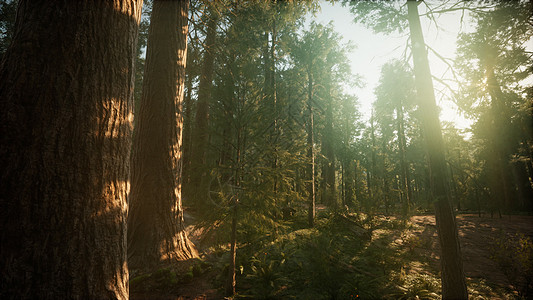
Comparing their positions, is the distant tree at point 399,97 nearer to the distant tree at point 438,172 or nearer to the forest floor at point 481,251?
the forest floor at point 481,251

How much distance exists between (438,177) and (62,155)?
6.28m

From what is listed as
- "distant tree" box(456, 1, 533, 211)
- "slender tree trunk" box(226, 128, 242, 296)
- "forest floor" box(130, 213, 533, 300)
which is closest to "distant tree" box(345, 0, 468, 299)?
"forest floor" box(130, 213, 533, 300)

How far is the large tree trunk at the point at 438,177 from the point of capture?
4.11 meters

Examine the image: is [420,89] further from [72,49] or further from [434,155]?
[72,49]

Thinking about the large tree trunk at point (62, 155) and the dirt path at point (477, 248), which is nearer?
the large tree trunk at point (62, 155)

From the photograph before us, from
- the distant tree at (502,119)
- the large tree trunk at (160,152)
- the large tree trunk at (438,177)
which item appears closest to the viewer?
the large tree trunk at (438,177)

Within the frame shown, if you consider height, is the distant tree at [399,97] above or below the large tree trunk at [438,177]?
above

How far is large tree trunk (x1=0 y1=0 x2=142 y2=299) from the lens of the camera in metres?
1.35

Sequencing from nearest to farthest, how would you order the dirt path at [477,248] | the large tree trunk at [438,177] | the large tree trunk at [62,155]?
the large tree trunk at [62,155], the large tree trunk at [438,177], the dirt path at [477,248]

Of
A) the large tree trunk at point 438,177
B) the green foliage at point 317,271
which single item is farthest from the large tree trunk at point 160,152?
the large tree trunk at point 438,177

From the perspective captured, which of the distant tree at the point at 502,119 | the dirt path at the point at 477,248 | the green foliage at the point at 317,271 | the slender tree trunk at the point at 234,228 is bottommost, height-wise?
the dirt path at the point at 477,248

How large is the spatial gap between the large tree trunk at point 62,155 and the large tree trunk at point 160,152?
8.72ft

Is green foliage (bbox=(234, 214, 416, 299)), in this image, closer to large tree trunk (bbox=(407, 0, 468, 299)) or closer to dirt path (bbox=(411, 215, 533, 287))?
large tree trunk (bbox=(407, 0, 468, 299))

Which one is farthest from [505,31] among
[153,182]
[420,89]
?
[153,182]
